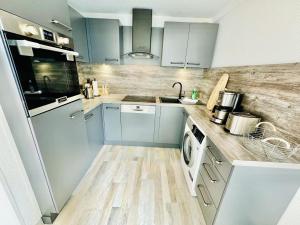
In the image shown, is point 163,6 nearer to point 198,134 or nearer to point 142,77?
point 142,77

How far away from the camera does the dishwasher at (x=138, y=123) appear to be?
85.4 inches

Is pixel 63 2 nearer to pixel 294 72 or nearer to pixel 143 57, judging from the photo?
pixel 143 57

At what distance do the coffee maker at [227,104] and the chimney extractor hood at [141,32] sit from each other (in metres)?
1.36

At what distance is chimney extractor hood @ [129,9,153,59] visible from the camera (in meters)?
1.95

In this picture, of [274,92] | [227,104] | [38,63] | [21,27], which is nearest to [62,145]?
[38,63]

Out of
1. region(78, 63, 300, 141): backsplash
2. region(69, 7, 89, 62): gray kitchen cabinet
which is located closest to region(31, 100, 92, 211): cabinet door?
region(69, 7, 89, 62): gray kitchen cabinet

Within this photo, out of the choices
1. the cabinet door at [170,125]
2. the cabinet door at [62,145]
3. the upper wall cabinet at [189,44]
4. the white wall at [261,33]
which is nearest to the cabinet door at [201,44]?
the upper wall cabinet at [189,44]

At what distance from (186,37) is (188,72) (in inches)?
24.8

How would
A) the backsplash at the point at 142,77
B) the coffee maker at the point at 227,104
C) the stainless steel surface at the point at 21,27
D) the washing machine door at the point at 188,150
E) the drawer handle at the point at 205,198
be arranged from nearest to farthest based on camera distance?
the stainless steel surface at the point at 21,27, the drawer handle at the point at 205,198, the coffee maker at the point at 227,104, the washing machine door at the point at 188,150, the backsplash at the point at 142,77

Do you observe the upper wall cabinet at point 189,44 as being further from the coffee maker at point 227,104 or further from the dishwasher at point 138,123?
the coffee maker at point 227,104

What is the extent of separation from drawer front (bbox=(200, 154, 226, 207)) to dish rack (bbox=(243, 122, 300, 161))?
0.32 m

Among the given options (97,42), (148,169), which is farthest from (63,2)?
(148,169)

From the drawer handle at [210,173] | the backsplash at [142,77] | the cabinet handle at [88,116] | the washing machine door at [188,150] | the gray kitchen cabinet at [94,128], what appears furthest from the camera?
the backsplash at [142,77]

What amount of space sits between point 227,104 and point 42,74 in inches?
68.1
